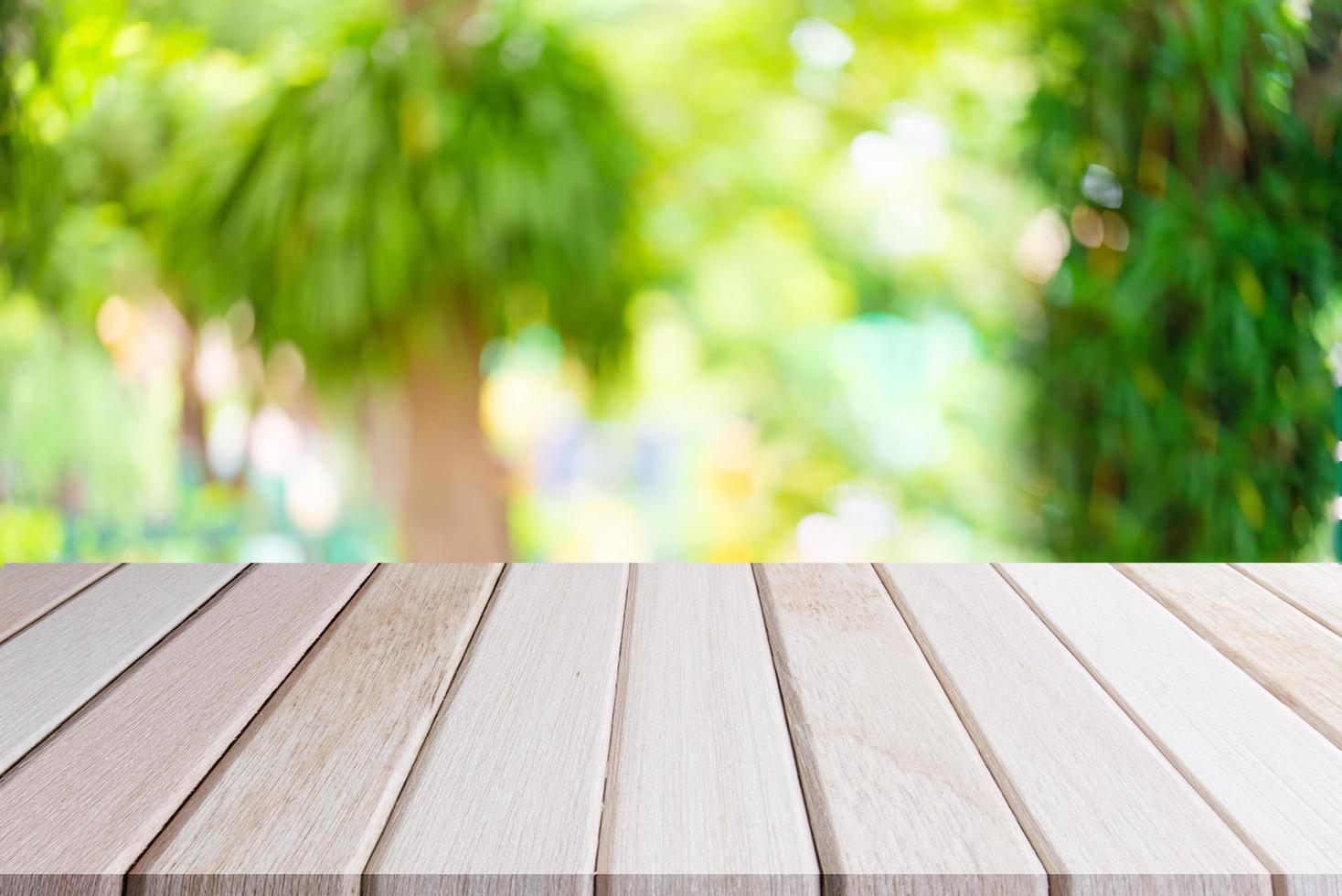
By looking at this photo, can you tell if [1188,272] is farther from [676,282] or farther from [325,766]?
[325,766]

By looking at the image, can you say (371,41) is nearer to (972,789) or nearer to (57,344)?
(57,344)

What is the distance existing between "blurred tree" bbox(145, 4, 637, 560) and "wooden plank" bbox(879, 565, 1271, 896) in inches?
55.0

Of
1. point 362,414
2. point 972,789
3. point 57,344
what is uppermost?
point 57,344

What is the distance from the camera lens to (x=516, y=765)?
78cm

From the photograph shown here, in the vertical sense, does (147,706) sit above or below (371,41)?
below

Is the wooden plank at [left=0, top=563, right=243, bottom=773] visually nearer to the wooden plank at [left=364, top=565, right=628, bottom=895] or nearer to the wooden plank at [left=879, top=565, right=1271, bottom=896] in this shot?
the wooden plank at [left=364, top=565, right=628, bottom=895]

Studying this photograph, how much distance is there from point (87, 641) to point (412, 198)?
1367 millimetres

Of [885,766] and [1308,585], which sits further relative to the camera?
[1308,585]

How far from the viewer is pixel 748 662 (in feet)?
3.14

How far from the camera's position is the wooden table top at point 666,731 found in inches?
26.4

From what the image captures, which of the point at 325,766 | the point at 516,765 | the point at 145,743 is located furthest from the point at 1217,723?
the point at 145,743

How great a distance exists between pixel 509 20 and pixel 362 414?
83 cm

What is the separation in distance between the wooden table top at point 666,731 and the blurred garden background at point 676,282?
0.89 metres

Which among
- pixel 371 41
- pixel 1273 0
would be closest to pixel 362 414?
pixel 371 41
